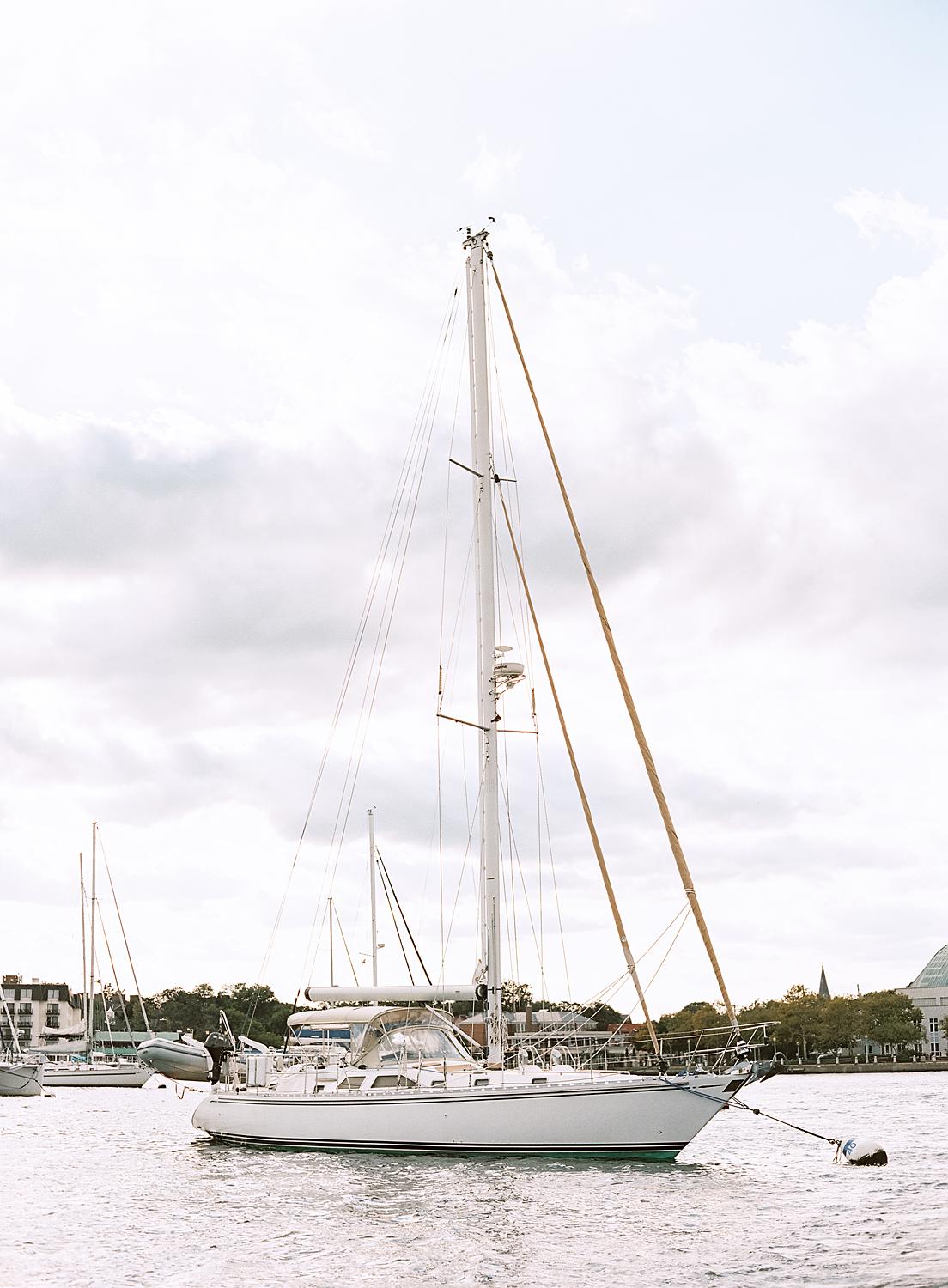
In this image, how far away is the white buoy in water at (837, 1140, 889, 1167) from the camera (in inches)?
1366

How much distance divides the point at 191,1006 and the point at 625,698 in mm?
167495

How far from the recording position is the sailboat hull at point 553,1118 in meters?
29.7

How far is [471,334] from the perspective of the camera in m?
37.9

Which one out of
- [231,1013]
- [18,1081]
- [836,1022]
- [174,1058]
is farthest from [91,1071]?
[836,1022]

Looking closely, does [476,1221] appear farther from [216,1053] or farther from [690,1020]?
[690,1020]

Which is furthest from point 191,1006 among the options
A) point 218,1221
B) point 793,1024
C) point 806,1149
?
point 218,1221

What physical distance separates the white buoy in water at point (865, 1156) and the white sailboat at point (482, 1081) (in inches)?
217

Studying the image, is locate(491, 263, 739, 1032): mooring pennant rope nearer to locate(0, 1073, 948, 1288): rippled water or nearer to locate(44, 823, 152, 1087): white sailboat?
locate(0, 1073, 948, 1288): rippled water

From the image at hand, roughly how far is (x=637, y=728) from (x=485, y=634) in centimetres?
509

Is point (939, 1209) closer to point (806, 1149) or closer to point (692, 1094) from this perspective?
point (692, 1094)

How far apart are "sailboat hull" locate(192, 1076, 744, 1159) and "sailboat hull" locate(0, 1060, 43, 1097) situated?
211 ft

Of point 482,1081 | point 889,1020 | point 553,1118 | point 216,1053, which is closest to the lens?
point 553,1118

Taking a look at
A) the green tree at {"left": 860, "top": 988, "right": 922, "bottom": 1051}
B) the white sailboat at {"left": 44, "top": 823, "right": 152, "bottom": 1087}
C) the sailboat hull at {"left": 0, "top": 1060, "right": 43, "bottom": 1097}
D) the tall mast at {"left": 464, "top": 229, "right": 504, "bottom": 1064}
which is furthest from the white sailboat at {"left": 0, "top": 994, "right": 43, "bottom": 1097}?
the green tree at {"left": 860, "top": 988, "right": 922, "bottom": 1051}

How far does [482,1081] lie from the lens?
3081 centimetres
